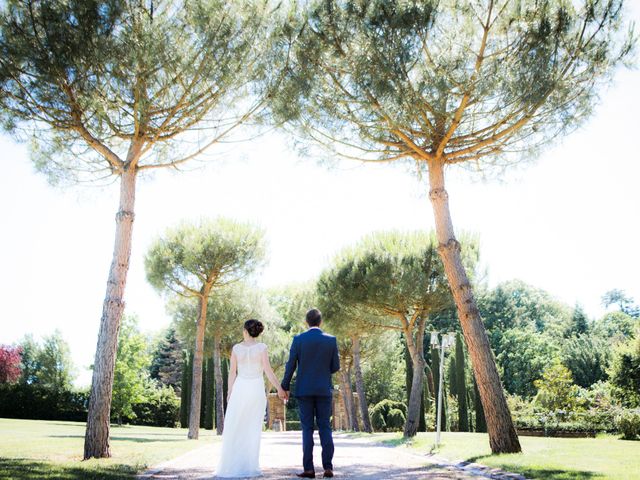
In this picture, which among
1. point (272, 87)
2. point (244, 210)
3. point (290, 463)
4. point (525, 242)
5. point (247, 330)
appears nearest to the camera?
point (247, 330)

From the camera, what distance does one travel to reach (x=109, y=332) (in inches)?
331

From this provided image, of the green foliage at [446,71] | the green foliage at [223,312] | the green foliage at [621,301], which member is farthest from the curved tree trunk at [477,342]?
the green foliage at [621,301]

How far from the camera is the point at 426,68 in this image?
9008 millimetres

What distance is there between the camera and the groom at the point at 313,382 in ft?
18.0

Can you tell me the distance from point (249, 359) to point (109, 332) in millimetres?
3179

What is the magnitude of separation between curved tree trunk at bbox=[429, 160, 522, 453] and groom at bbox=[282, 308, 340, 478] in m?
3.44

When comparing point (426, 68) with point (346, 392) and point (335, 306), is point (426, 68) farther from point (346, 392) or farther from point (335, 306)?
point (346, 392)

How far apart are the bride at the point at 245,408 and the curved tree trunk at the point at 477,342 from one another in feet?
11.7

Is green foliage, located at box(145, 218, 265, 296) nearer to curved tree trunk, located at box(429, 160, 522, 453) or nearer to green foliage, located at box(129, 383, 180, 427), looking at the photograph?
curved tree trunk, located at box(429, 160, 522, 453)

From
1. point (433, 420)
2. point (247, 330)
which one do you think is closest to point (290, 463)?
point (247, 330)

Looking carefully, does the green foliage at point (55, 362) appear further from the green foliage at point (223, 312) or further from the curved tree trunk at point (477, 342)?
the curved tree trunk at point (477, 342)

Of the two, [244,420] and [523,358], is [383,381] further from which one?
[244,420]

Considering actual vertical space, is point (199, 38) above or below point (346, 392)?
above

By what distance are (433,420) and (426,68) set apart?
21.1 m
